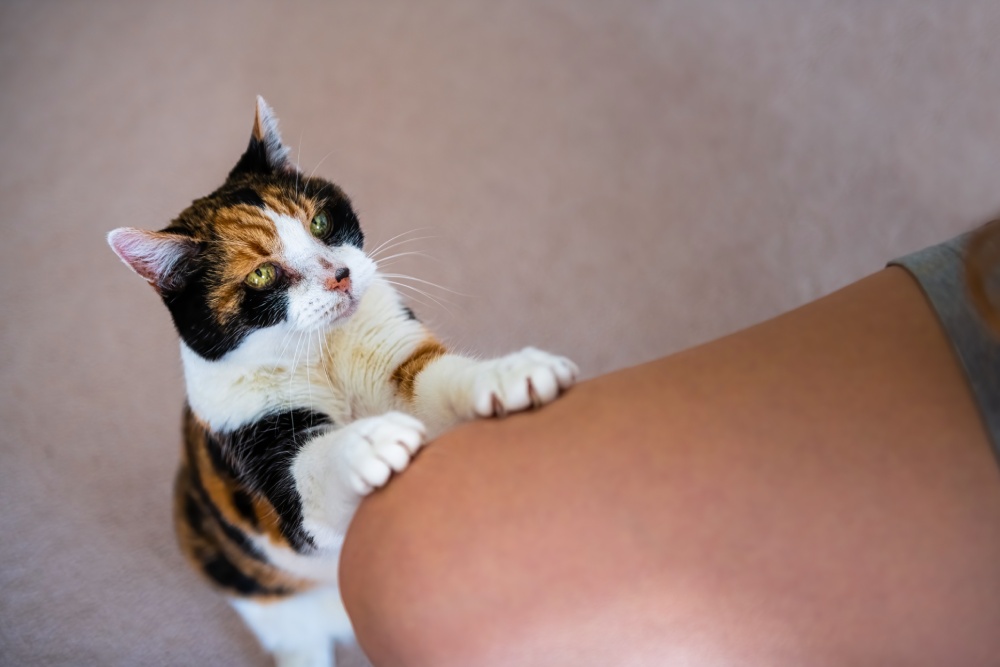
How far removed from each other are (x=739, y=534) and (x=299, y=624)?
0.77 meters

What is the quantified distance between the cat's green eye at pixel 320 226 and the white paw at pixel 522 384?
0.33 metres

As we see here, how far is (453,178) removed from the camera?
1657mm

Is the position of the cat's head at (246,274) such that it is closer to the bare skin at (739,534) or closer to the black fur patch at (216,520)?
the black fur patch at (216,520)

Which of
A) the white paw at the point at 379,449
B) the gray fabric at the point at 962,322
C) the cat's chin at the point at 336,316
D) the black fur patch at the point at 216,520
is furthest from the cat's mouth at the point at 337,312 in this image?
the gray fabric at the point at 962,322

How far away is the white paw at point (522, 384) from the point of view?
684 mm

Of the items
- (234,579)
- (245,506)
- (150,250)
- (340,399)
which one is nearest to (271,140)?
(150,250)

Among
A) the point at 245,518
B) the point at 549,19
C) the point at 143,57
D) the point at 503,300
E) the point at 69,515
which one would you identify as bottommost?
the point at 69,515

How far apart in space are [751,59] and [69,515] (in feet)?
5.61

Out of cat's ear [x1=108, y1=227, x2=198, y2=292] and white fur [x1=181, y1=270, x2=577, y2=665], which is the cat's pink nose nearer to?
white fur [x1=181, y1=270, x2=577, y2=665]

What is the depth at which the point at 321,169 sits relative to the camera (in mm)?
1688

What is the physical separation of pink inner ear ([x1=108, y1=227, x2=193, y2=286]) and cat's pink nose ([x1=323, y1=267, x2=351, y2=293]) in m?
0.16

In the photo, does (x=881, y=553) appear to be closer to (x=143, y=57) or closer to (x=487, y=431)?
(x=487, y=431)

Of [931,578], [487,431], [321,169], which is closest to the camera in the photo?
[931,578]

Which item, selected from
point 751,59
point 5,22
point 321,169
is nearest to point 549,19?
point 751,59
